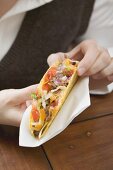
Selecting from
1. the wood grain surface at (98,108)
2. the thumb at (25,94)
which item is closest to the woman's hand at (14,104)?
the thumb at (25,94)

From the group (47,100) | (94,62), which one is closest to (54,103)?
(47,100)

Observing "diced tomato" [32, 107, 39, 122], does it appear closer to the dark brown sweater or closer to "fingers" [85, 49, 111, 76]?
"fingers" [85, 49, 111, 76]

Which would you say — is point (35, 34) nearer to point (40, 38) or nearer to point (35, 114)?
point (40, 38)

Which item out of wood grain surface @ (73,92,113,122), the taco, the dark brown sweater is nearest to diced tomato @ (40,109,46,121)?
the taco

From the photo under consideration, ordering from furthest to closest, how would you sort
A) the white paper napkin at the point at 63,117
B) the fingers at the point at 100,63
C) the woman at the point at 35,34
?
the woman at the point at 35,34 → the fingers at the point at 100,63 → the white paper napkin at the point at 63,117

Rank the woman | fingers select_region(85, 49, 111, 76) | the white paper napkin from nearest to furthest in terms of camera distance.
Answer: the white paper napkin < fingers select_region(85, 49, 111, 76) < the woman

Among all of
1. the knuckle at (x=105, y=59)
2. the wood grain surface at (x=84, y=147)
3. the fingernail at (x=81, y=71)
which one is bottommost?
the wood grain surface at (x=84, y=147)

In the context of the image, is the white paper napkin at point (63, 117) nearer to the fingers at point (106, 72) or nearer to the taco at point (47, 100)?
the taco at point (47, 100)
